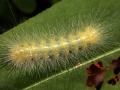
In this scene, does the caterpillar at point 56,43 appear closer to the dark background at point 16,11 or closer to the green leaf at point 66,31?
the green leaf at point 66,31

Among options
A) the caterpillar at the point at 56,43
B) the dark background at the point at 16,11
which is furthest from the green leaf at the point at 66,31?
the dark background at the point at 16,11

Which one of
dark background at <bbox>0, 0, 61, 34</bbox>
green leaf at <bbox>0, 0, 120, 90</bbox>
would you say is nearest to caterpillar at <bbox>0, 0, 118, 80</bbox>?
green leaf at <bbox>0, 0, 120, 90</bbox>

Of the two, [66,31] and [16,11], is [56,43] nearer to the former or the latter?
[66,31]

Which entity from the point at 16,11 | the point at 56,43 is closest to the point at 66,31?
the point at 56,43

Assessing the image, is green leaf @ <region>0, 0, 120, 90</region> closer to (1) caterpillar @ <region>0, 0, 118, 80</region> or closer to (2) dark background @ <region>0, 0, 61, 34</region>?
(1) caterpillar @ <region>0, 0, 118, 80</region>

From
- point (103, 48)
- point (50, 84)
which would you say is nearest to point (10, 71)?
point (50, 84)

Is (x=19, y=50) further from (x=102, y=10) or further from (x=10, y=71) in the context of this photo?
(x=102, y=10)
